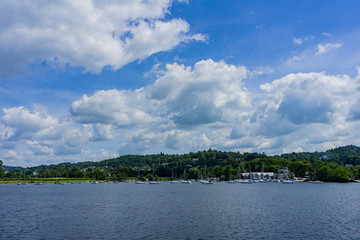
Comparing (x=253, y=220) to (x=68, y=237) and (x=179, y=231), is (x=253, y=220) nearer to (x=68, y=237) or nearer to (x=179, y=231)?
(x=179, y=231)

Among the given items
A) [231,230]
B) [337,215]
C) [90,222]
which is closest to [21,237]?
[90,222]

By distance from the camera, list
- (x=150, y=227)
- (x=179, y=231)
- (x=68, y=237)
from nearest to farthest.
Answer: (x=68, y=237) → (x=179, y=231) → (x=150, y=227)

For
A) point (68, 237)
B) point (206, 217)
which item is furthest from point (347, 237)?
point (68, 237)

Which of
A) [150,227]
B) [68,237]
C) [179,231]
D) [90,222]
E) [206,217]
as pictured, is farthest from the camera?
[206,217]

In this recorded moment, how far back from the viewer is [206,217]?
6062 centimetres

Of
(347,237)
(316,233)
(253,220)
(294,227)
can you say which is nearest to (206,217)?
(253,220)

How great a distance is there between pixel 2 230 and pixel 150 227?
2413 cm

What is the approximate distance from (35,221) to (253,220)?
42.1 meters

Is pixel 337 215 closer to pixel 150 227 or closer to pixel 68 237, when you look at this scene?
pixel 150 227

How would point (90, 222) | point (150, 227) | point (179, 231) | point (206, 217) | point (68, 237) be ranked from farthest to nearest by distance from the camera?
1. point (206, 217)
2. point (90, 222)
3. point (150, 227)
4. point (179, 231)
5. point (68, 237)

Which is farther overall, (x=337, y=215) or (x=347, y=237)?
(x=337, y=215)

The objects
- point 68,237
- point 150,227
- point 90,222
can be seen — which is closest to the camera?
point 68,237

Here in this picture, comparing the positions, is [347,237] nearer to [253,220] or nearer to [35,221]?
[253,220]

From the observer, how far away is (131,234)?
44.5m
